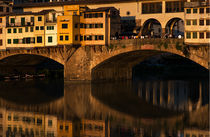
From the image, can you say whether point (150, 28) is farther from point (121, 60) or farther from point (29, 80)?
A: point (29, 80)

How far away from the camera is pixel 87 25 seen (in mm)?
84062

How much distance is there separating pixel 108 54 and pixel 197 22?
63.6ft

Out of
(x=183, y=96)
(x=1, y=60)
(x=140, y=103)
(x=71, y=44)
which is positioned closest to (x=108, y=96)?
(x=140, y=103)

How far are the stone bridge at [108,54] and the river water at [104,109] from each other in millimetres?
3248

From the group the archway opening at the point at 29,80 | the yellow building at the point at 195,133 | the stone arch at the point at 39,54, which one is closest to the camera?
the yellow building at the point at 195,133

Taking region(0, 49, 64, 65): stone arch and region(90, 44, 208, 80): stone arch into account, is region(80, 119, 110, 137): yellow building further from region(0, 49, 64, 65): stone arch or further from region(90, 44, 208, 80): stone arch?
region(0, 49, 64, 65): stone arch

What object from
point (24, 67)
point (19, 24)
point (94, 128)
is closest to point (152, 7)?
point (19, 24)

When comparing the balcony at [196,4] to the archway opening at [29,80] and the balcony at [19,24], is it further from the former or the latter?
the balcony at [19,24]

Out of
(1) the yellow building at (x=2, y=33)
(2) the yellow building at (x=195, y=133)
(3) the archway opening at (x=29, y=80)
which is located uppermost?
(1) the yellow building at (x=2, y=33)

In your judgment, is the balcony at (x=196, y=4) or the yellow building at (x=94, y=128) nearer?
the yellow building at (x=94, y=128)

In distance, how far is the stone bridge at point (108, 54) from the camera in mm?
75562

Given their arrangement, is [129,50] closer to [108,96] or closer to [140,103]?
[108,96]

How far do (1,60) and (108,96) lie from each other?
118 ft

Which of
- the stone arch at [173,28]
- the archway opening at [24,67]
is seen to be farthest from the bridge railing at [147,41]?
the archway opening at [24,67]
